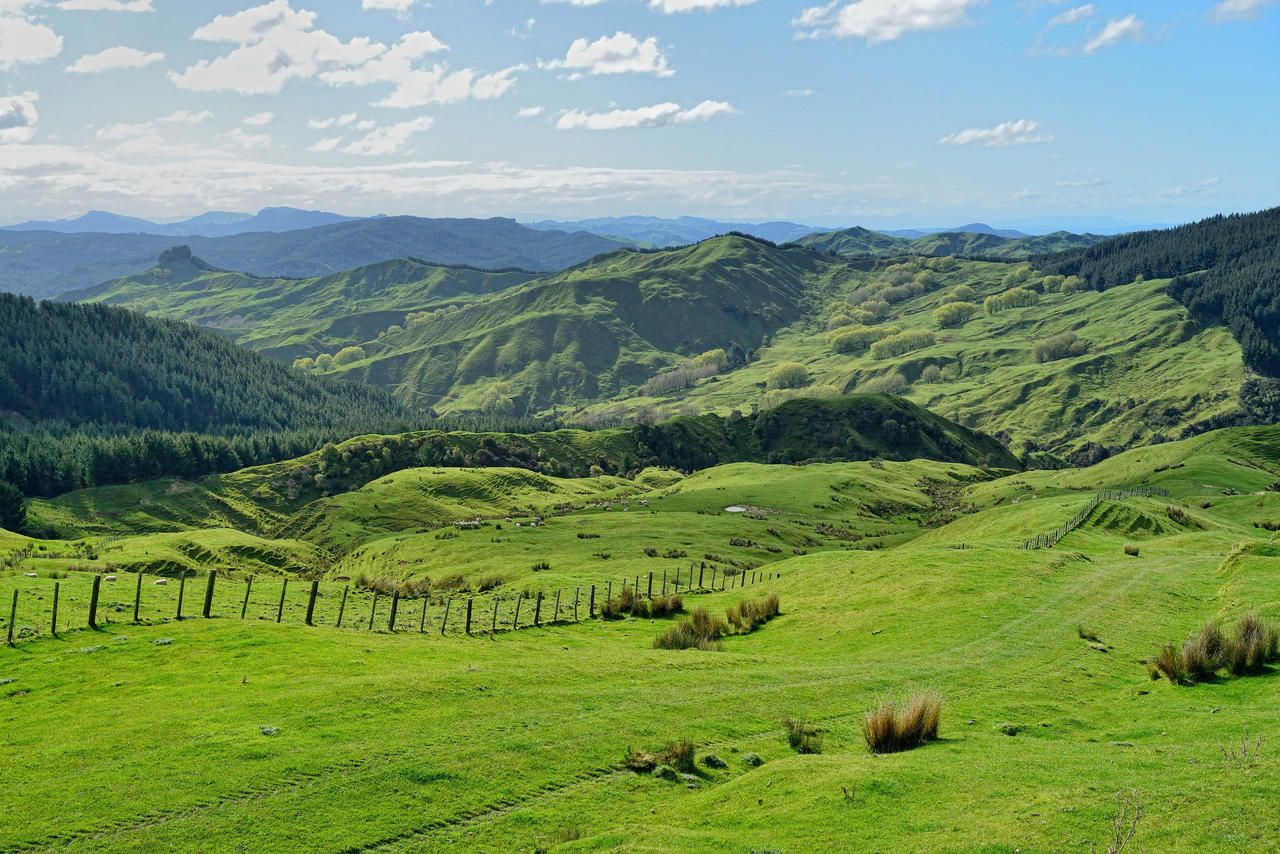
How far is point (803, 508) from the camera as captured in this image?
5842 inches

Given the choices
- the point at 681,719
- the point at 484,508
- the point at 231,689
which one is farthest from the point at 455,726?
the point at 484,508

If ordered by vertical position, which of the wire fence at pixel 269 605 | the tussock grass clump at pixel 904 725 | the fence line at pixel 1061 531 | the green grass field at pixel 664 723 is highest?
the tussock grass clump at pixel 904 725

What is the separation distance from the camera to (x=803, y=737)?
27.8 m

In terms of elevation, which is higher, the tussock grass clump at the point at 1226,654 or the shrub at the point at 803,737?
the tussock grass clump at the point at 1226,654

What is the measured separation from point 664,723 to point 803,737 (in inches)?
185

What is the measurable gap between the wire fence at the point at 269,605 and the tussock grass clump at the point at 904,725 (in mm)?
23509

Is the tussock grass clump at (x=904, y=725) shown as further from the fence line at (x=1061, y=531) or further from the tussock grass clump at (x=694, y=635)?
the fence line at (x=1061, y=531)

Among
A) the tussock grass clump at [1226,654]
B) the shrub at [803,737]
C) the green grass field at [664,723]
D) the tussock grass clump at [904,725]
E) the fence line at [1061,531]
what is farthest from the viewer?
the fence line at [1061,531]

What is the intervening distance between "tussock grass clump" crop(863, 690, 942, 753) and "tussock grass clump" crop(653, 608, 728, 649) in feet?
55.4

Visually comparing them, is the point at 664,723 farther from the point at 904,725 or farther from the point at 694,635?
the point at 694,635

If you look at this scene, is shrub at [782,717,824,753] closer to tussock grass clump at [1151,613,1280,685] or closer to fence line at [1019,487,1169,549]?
tussock grass clump at [1151,613,1280,685]

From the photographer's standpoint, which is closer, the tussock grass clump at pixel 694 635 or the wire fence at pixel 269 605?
the wire fence at pixel 269 605

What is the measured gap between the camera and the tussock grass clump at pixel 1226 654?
3212 centimetres

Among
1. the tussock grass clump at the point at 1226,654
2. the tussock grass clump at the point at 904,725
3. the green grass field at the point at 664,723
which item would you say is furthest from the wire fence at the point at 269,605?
the tussock grass clump at the point at 1226,654
